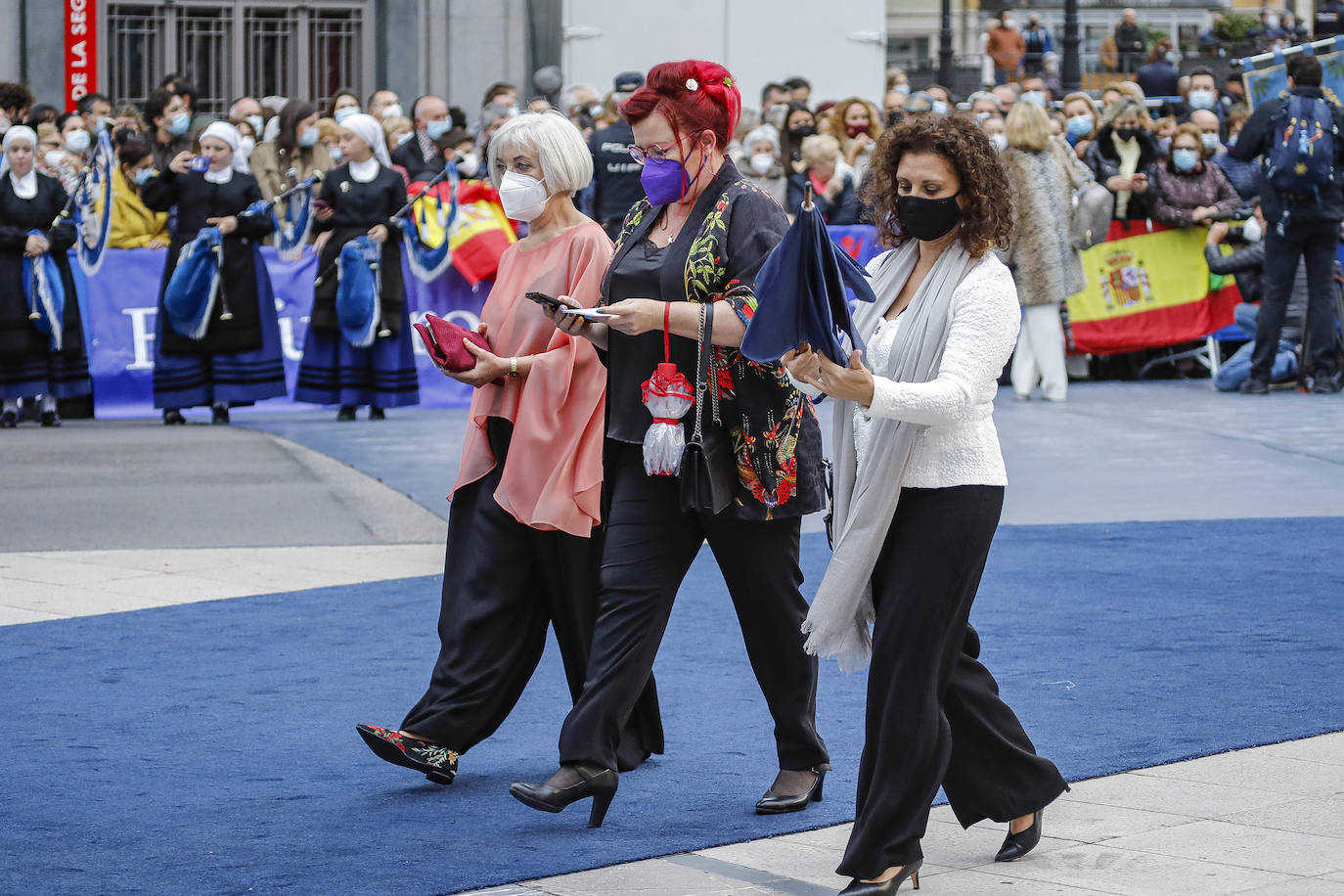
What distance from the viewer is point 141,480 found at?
38.3ft

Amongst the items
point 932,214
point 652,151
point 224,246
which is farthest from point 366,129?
point 932,214

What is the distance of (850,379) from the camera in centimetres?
409

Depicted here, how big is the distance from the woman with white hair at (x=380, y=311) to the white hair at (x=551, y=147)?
819 centimetres

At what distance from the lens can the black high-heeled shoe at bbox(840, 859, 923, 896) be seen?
14.0ft

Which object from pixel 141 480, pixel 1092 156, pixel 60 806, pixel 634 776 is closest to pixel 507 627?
pixel 634 776

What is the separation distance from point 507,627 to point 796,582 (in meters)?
0.82

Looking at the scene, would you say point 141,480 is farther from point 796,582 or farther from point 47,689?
point 796,582

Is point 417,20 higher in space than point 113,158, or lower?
higher

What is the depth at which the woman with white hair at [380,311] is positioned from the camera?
1406 centimetres

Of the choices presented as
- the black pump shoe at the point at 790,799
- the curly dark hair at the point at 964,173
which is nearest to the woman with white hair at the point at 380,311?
the black pump shoe at the point at 790,799

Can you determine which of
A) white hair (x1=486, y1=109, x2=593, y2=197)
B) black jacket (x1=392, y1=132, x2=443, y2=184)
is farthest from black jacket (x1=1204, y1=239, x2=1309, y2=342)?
white hair (x1=486, y1=109, x2=593, y2=197)

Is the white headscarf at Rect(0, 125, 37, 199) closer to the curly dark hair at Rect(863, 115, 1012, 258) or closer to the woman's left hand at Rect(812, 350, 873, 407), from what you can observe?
the curly dark hair at Rect(863, 115, 1012, 258)

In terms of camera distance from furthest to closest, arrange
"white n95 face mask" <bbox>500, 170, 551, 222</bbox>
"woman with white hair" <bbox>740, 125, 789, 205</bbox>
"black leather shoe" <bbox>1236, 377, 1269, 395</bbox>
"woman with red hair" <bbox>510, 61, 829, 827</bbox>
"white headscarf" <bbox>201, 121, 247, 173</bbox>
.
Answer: "black leather shoe" <bbox>1236, 377, 1269, 395</bbox> → "woman with white hair" <bbox>740, 125, 789, 205</bbox> → "white headscarf" <bbox>201, 121, 247, 173</bbox> → "white n95 face mask" <bbox>500, 170, 551, 222</bbox> → "woman with red hair" <bbox>510, 61, 829, 827</bbox>

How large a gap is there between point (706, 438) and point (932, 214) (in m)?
0.87
